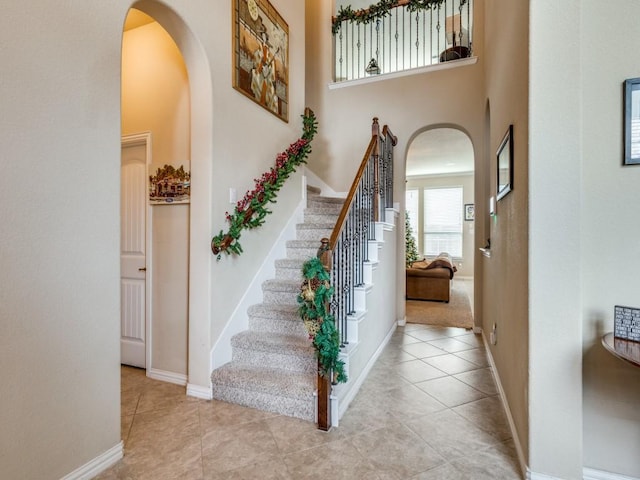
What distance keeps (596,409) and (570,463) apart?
286mm

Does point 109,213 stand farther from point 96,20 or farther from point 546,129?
point 546,129

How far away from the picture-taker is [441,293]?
6.02 m

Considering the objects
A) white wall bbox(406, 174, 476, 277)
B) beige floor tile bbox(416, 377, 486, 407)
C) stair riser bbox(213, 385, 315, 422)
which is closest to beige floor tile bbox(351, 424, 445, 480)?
stair riser bbox(213, 385, 315, 422)

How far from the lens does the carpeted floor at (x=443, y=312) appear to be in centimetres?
470

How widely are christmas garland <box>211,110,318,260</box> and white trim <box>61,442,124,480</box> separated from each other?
131 cm

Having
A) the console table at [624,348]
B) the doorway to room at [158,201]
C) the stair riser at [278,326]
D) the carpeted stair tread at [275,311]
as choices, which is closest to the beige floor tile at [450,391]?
the stair riser at [278,326]

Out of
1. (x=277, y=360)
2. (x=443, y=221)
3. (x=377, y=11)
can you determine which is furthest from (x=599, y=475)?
(x=443, y=221)

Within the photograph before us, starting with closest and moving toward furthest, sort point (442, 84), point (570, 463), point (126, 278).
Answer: point (570, 463) → point (126, 278) → point (442, 84)

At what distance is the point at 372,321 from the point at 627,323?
1.95 meters

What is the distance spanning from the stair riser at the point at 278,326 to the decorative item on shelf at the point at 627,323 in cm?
195

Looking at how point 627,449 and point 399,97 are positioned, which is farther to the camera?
point 399,97

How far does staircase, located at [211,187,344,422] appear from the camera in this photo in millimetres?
2256

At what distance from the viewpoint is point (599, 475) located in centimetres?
154

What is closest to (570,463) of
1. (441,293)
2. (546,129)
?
(546,129)
